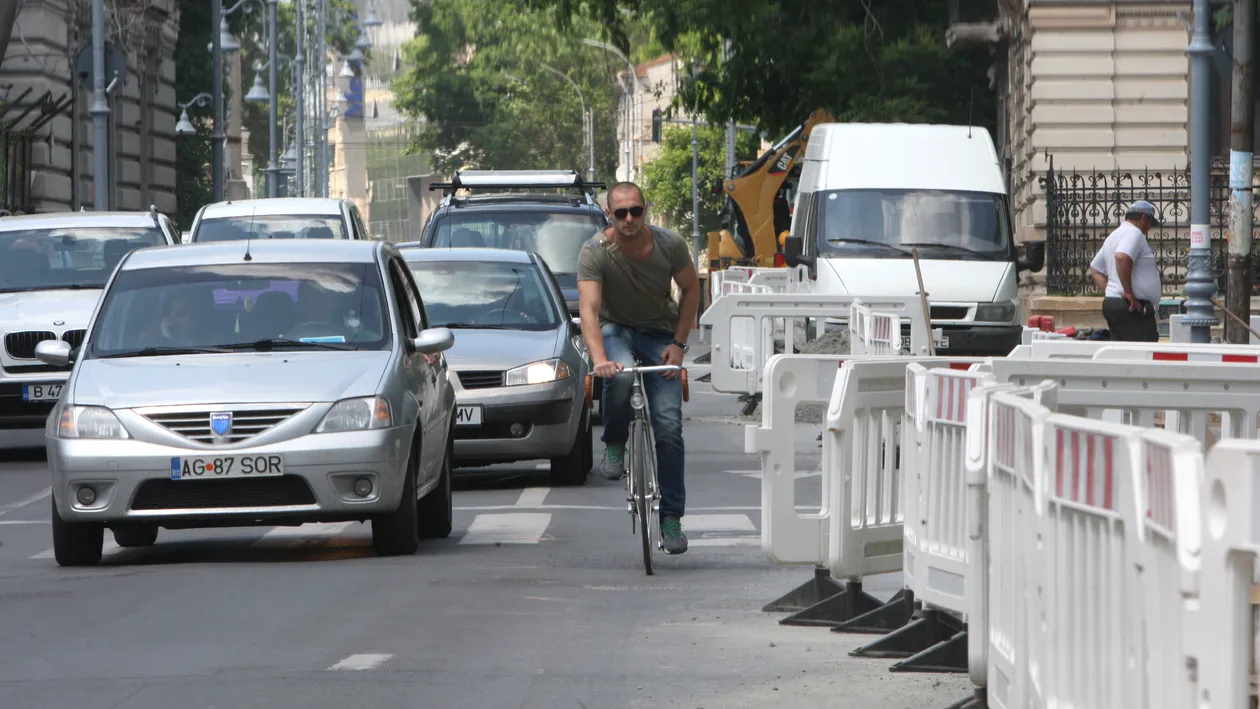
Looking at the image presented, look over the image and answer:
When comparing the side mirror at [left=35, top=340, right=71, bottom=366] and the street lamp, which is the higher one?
the street lamp

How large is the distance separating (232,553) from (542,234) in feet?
40.2

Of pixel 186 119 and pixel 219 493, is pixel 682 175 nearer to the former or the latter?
pixel 186 119

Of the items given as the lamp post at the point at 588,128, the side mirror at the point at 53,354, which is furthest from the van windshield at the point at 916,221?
the lamp post at the point at 588,128

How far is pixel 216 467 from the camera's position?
10.7 m

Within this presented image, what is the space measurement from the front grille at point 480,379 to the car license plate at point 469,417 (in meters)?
0.22

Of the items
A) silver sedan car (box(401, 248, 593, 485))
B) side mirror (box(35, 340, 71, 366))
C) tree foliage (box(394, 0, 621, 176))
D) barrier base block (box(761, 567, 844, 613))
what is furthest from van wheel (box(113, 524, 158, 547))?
tree foliage (box(394, 0, 621, 176))

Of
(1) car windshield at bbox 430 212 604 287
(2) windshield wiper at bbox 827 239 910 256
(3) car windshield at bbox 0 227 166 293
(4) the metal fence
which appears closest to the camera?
(3) car windshield at bbox 0 227 166 293

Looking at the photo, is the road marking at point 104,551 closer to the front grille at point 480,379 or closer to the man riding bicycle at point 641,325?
the man riding bicycle at point 641,325

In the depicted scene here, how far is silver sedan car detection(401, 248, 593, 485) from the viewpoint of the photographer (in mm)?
15203

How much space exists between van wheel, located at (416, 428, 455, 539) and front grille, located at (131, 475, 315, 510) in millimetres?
→ 1360

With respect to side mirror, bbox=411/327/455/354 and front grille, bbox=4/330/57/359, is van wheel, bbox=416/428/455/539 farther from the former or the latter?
front grille, bbox=4/330/57/359

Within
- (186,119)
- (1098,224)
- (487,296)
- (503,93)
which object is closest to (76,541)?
(487,296)

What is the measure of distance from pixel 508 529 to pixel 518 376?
2715mm

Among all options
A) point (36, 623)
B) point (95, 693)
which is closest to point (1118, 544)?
point (95, 693)
